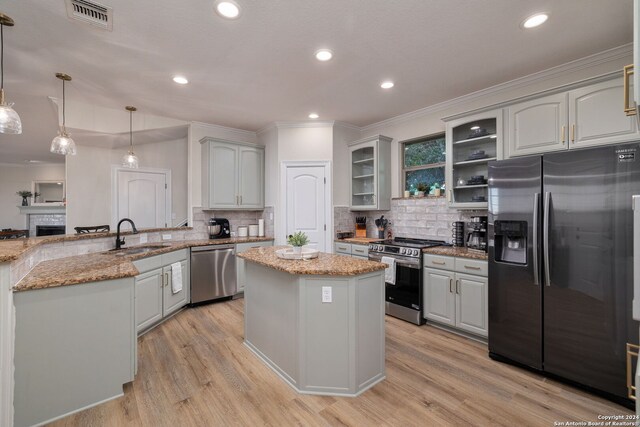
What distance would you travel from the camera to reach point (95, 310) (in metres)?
1.95

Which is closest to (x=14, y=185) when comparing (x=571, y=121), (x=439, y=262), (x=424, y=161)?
(x=424, y=161)

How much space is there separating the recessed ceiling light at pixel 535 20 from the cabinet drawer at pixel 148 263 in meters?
4.05

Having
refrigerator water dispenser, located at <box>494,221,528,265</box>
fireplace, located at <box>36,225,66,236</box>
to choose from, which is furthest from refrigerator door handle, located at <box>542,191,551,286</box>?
fireplace, located at <box>36,225,66,236</box>

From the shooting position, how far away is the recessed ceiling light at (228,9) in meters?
1.93

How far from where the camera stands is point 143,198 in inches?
199

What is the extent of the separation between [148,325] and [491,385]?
3352 mm

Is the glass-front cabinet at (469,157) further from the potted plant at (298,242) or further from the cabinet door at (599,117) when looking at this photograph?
the potted plant at (298,242)

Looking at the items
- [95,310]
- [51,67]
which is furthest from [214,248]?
[51,67]

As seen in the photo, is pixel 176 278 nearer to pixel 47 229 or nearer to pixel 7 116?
pixel 7 116

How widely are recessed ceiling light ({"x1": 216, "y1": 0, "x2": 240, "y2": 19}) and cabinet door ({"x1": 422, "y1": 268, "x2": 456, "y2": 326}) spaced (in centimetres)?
304

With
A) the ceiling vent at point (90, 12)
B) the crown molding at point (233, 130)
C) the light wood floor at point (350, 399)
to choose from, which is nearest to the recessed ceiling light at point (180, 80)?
the ceiling vent at point (90, 12)

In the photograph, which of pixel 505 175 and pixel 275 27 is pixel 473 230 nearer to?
pixel 505 175

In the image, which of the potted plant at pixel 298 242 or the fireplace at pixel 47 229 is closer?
the potted plant at pixel 298 242

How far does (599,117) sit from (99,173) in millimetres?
6546
